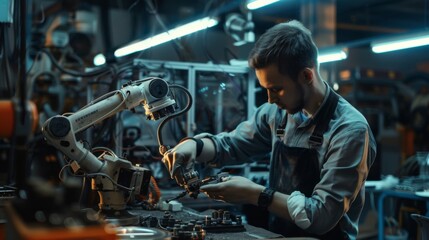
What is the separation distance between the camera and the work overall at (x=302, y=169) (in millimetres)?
1975

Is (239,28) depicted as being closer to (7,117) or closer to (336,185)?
(336,185)

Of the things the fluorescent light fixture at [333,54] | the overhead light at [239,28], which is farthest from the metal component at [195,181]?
the fluorescent light fixture at [333,54]

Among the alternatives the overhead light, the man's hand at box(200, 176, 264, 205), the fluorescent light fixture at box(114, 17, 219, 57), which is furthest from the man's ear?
the overhead light

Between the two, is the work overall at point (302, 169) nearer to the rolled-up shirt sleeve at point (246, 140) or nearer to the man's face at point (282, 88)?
the man's face at point (282, 88)

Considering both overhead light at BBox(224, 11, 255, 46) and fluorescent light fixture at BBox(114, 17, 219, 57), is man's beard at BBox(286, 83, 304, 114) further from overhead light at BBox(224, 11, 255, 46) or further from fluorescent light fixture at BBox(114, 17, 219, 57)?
overhead light at BBox(224, 11, 255, 46)

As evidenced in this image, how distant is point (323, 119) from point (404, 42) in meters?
2.78

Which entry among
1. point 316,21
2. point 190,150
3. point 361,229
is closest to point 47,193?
point 190,150

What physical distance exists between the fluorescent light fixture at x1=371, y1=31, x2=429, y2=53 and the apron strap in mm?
2523

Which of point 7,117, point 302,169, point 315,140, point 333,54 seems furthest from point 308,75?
point 333,54

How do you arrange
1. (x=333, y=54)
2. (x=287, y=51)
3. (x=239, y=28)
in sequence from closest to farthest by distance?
(x=287, y=51), (x=239, y=28), (x=333, y=54)

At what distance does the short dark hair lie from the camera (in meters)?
1.93

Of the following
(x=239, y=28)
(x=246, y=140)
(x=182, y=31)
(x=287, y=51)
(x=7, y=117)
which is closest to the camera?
(x=7, y=117)

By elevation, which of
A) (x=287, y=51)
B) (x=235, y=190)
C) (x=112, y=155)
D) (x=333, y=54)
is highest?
(x=333, y=54)

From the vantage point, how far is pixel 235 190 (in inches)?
72.2
